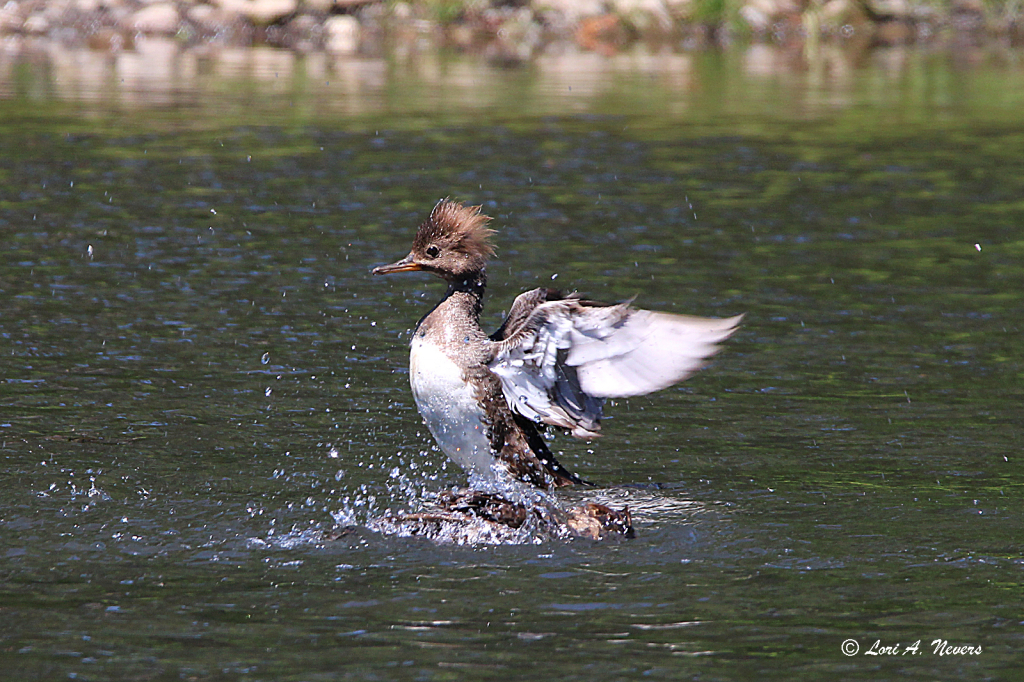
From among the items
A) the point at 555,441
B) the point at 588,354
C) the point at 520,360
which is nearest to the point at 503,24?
the point at 555,441

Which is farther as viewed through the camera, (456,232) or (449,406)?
(456,232)

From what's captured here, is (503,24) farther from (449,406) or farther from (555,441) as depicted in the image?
(449,406)

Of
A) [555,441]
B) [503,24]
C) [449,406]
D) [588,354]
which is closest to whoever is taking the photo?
[588,354]

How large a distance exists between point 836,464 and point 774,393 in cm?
142

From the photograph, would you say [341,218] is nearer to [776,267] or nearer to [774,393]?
[776,267]

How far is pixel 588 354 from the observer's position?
7266 mm

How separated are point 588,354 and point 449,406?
2.92 ft

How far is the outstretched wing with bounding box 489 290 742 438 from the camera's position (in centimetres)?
700

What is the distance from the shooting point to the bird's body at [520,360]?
7062 millimetres

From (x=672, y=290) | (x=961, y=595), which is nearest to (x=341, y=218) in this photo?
(x=672, y=290)

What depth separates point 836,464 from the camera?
852 centimetres

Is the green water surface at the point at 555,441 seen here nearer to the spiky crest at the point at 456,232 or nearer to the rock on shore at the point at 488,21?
the spiky crest at the point at 456,232

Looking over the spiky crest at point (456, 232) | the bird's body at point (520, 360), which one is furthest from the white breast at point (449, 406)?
the spiky crest at point (456, 232)

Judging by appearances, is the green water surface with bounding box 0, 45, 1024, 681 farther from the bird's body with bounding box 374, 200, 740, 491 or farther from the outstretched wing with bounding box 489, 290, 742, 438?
the outstretched wing with bounding box 489, 290, 742, 438
